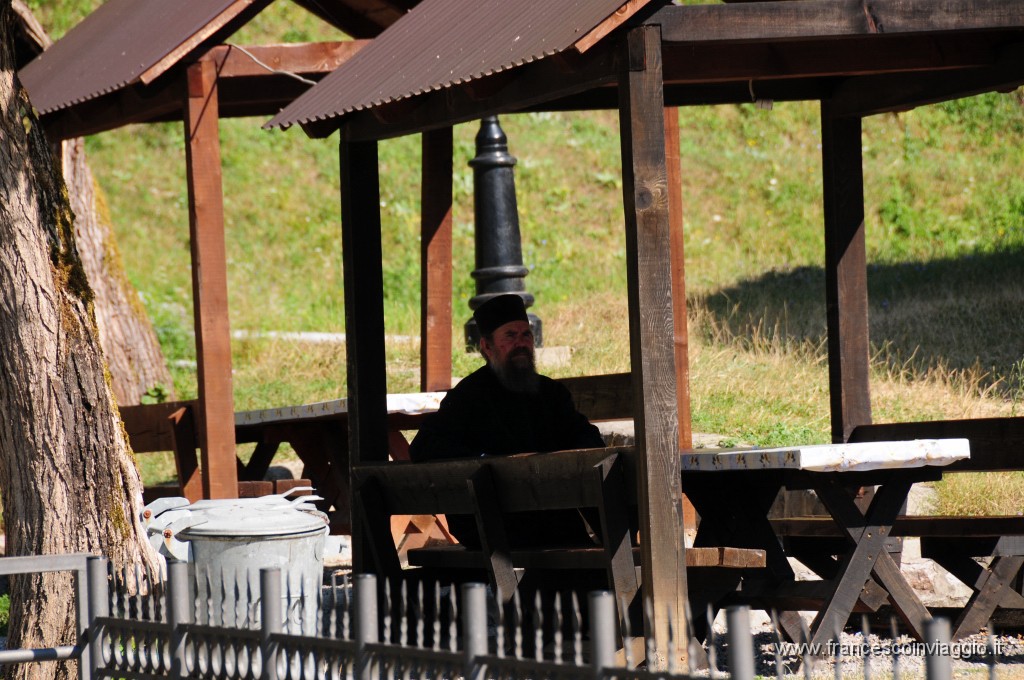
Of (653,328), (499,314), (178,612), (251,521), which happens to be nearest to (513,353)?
(499,314)

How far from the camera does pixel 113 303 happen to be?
44.2 ft

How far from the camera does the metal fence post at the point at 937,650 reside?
279cm

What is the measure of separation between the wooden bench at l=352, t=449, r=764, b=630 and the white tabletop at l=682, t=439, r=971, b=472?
1.23ft

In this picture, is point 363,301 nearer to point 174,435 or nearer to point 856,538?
point 856,538

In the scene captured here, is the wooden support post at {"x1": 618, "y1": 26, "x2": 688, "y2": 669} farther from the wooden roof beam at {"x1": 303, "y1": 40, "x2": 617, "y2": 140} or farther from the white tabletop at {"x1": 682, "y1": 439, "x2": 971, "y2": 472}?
the white tabletop at {"x1": 682, "y1": 439, "x2": 971, "y2": 472}

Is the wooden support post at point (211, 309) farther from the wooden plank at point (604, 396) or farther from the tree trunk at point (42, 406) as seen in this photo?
the wooden plank at point (604, 396)

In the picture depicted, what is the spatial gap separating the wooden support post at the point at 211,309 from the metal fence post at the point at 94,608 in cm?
294

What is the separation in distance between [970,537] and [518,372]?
2.25 m

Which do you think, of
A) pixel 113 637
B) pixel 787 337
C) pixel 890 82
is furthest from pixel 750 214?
pixel 113 637

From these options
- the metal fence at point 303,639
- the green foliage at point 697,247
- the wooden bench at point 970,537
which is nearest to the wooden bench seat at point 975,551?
the wooden bench at point 970,537

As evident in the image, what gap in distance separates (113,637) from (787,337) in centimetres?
924

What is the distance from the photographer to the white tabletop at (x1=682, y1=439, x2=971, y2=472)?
5391 millimetres

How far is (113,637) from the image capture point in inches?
198

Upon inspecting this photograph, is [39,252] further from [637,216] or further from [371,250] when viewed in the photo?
[637,216]
